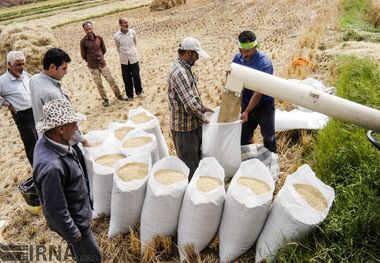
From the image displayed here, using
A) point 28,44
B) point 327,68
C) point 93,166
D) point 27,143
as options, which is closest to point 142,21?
point 28,44

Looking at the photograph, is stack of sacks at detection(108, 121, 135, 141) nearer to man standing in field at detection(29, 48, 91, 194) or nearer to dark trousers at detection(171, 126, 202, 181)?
man standing in field at detection(29, 48, 91, 194)

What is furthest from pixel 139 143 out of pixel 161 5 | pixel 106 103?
pixel 161 5

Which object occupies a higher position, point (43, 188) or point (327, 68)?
point (43, 188)

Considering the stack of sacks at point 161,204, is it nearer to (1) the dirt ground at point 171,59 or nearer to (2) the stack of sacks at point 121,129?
(1) the dirt ground at point 171,59

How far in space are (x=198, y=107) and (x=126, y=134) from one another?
0.95 m

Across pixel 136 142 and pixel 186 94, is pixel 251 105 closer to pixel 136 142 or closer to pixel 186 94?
pixel 186 94

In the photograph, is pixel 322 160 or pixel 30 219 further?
pixel 30 219

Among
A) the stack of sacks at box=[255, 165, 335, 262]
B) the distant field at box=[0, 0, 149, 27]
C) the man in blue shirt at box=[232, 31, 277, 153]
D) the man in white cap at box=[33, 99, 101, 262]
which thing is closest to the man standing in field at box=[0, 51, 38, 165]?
the man in white cap at box=[33, 99, 101, 262]

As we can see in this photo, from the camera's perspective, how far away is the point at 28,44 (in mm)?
9258

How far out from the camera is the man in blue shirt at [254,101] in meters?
3.34

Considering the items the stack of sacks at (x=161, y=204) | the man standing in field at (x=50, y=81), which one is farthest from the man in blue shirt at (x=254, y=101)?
the man standing in field at (x=50, y=81)

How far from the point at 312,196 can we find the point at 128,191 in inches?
55.9

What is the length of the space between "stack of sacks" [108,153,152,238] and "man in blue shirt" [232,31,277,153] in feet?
3.66

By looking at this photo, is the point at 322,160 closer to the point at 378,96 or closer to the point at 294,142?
the point at 294,142
